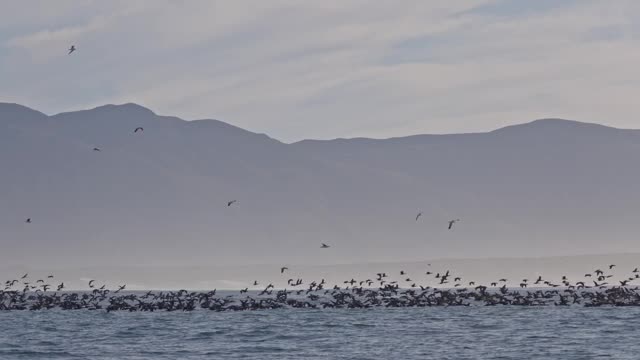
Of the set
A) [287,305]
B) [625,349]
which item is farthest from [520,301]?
[625,349]

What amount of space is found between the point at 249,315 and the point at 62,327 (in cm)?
1582

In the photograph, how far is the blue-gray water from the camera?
70812 mm

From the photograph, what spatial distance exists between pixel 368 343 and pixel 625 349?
13446mm

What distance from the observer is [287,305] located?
12131cm

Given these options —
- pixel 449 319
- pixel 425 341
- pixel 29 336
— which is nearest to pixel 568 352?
pixel 425 341

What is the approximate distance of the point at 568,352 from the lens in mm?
69438

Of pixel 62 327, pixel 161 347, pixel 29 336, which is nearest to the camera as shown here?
pixel 161 347

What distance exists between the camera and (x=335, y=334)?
3258 inches

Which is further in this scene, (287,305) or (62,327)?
(287,305)

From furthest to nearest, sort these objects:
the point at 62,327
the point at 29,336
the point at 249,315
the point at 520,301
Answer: the point at 520,301 < the point at 249,315 < the point at 62,327 < the point at 29,336

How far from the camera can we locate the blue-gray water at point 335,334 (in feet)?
232

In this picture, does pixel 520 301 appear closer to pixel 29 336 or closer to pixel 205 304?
pixel 205 304

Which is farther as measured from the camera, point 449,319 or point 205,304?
point 205,304

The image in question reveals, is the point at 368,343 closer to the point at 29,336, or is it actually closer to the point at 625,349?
the point at 625,349
